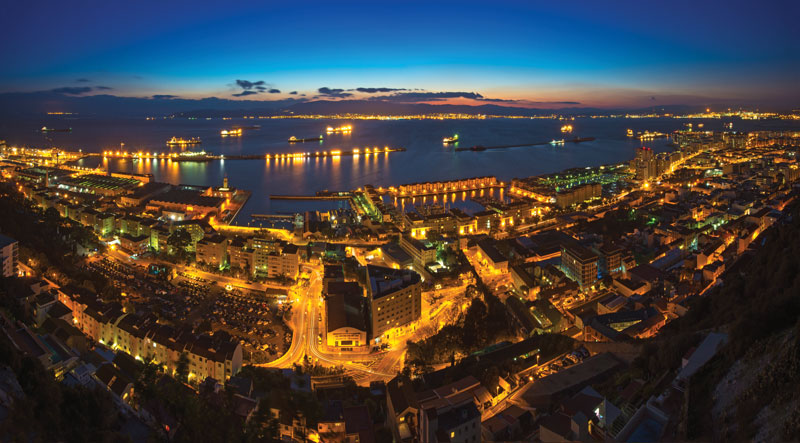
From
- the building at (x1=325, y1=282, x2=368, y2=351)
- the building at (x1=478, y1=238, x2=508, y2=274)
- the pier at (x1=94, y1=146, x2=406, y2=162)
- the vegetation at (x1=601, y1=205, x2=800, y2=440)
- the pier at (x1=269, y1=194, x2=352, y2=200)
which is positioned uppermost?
the pier at (x1=94, y1=146, x2=406, y2=162)

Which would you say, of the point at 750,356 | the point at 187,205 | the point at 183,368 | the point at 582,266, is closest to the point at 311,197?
the point at 187,205

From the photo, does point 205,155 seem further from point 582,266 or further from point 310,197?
point 582,266

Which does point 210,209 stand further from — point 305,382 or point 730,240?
point 730,240

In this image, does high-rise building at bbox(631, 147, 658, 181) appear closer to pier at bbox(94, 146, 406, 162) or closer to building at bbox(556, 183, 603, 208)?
building at bbox(556, 183, 603, 208)

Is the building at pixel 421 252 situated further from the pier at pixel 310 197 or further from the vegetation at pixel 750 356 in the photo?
the pier at pixel 310 197

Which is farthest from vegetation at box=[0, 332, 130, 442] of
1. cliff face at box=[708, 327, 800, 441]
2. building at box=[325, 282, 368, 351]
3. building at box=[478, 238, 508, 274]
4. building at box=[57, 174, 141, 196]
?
building at box=[57, 174, 141, 196]

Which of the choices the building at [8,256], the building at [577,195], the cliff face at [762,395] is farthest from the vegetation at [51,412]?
the building at [577,195]

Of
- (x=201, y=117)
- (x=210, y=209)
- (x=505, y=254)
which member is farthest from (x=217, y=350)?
(x=201, y=117)
